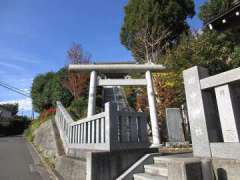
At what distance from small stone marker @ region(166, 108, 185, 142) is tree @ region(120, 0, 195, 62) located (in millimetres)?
8404

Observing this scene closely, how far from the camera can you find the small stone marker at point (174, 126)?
9031mm

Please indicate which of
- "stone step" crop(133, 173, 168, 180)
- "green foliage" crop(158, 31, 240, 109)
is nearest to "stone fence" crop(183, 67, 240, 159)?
"stone step" crop(133, 173, 168, 180)

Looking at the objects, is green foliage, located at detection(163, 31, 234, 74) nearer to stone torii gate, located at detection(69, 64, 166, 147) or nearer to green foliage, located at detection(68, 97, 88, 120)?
stone torii gate, located at detection(69, 64, 166, 147)

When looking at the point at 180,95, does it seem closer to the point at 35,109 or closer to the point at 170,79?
the point at 170,79

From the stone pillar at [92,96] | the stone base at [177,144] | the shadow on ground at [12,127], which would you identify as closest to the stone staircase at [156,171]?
the stone pillar at [92,96]

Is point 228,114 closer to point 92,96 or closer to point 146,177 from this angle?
point 146,177

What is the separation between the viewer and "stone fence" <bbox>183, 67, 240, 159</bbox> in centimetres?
299

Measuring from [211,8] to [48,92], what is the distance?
15.4 meters

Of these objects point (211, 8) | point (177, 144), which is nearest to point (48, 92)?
point (177, 144)

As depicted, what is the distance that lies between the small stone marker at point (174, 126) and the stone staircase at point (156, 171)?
5.02 metres

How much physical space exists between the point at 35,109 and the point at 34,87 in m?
2.33

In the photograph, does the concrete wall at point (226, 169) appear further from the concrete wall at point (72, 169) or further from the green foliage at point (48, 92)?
the green foliage at point (48, 92)

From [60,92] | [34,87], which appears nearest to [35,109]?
[34,87]

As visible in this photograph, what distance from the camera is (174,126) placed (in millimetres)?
9258
